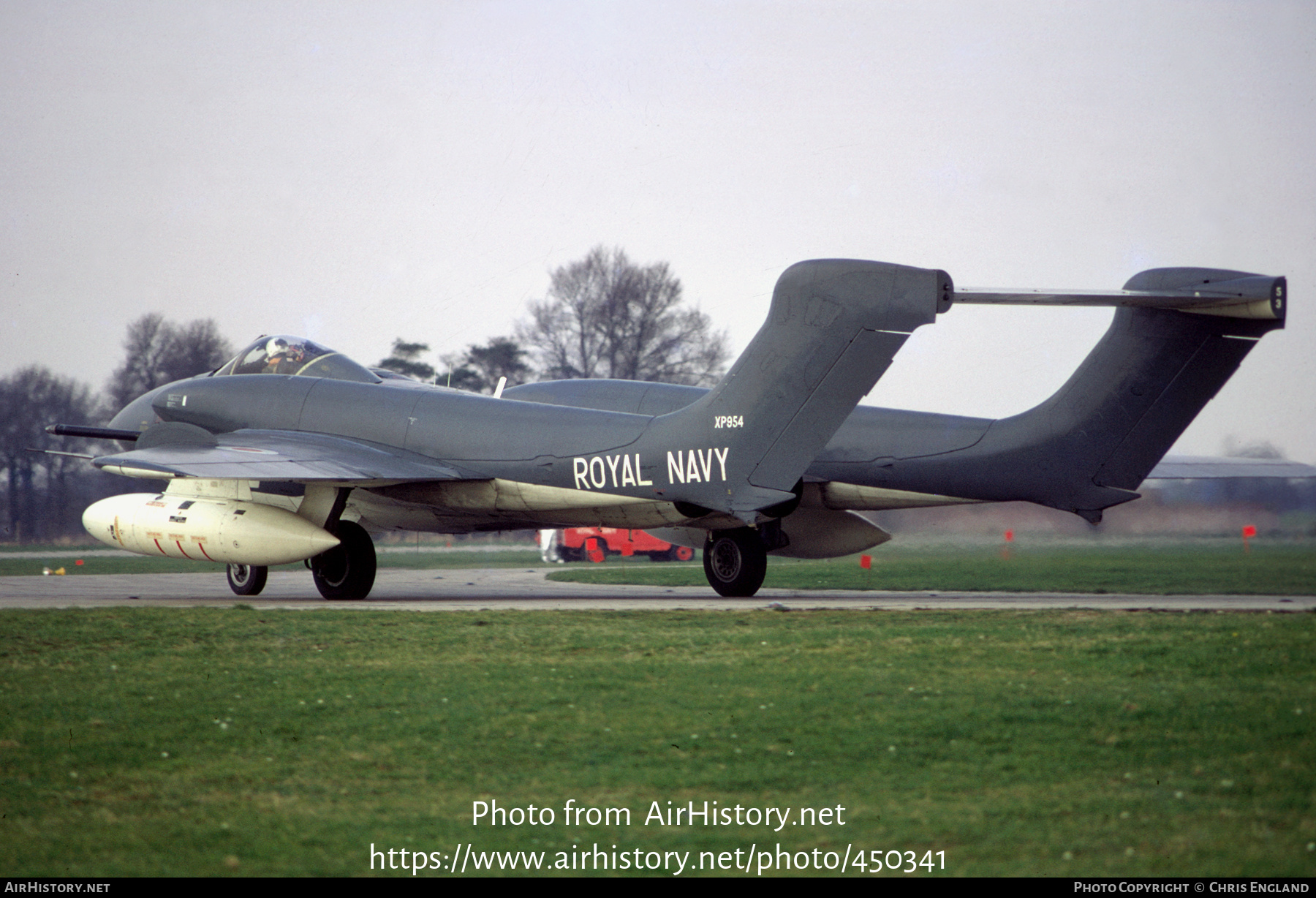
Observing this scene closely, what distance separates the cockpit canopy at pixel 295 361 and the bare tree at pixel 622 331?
22.7 meters

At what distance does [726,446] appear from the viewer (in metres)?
15.2

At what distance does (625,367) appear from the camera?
42.3m

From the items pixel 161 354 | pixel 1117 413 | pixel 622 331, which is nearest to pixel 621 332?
pixel 622 331

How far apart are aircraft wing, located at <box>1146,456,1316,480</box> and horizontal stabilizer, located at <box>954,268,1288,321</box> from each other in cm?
293

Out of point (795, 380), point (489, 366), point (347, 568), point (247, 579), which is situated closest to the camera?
point (795, 380)

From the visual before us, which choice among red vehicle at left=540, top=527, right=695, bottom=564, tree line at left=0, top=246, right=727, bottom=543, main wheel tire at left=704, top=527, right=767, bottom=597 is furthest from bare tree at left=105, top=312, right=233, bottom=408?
main wheel tire at left=704, top=527, right=767, bottom=597

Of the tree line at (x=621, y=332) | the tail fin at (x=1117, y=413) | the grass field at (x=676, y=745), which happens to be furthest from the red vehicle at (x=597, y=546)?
the grass field at (x=676, y=745)

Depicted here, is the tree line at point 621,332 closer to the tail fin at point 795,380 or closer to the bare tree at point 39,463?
the bare tree at point 39,463

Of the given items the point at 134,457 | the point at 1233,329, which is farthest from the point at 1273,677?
the point at 134,457

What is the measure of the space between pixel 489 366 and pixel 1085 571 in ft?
105

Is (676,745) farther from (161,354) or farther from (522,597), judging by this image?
(161,354)

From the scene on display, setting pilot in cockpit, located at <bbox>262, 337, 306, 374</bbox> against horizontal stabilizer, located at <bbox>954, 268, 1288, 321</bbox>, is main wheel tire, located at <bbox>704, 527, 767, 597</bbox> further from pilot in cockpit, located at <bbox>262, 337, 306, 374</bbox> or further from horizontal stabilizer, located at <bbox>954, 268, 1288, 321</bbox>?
pilot in cockpit, located at <bbox>262, 337, 306, 374</bbox>

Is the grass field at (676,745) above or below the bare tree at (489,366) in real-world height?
below

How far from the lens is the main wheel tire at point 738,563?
→ 17.5 m
